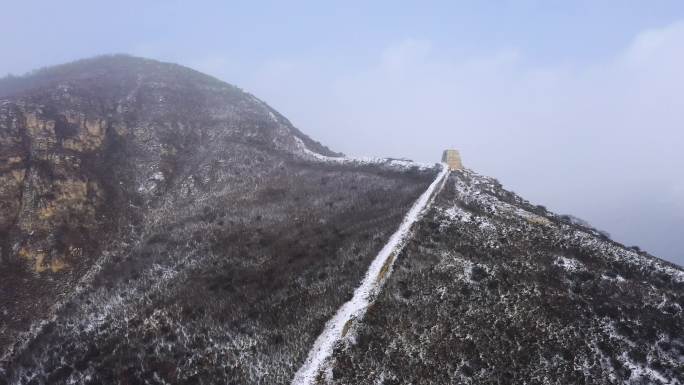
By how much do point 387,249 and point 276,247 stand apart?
10409 mm

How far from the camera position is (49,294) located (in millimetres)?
30688

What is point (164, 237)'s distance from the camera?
126 ft

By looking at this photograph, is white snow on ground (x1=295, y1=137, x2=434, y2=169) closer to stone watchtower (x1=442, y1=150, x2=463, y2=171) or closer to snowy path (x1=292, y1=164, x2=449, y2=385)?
stone watchtower (x1=442, y1=150, x2=463, y2=171)

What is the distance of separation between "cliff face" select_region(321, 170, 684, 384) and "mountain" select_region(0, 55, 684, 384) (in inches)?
4.4

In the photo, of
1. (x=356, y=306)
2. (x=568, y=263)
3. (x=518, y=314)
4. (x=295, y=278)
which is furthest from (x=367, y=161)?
(x=518, y=314)

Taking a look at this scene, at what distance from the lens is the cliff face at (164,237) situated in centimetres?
2397

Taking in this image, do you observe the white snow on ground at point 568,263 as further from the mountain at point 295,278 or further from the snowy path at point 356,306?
the snowy path at point 356,306

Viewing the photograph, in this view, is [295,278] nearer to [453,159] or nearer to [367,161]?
[367,161]

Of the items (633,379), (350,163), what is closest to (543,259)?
(633,379)

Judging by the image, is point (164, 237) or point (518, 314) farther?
point (164, 237)

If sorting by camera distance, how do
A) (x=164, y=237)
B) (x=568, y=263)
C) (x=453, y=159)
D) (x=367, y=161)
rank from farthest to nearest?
(x=367, y=161)
(x=453, y=159)
(x=164, y=237)
(x=568, y=263)

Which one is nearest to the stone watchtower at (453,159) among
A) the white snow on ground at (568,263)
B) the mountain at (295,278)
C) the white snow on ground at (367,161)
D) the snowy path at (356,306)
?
the white snow on ground at (367,161)

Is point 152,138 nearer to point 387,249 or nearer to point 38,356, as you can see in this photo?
point 38,356

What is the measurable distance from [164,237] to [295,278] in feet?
56.6
